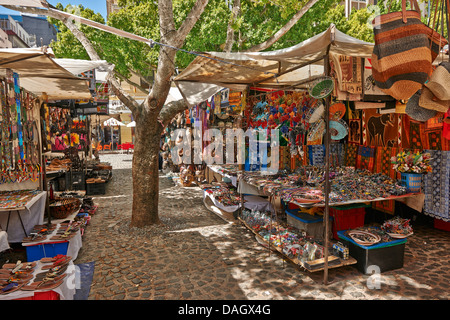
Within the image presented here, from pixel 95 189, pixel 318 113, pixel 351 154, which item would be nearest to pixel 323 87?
pixel 318 113

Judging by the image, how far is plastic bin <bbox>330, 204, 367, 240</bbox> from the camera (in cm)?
539

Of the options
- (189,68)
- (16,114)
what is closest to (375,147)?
(189,68)

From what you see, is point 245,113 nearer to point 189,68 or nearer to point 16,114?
point 189,68

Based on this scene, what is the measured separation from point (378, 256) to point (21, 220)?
5.83 meters

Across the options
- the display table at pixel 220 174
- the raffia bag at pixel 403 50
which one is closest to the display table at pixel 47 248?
the display table at pixel 220 174

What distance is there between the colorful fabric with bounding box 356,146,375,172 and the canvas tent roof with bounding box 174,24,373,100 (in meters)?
2.07

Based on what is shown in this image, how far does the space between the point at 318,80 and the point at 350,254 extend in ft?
8.65

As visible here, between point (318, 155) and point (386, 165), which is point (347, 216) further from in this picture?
point (318, 155)

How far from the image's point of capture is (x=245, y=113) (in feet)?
21.6

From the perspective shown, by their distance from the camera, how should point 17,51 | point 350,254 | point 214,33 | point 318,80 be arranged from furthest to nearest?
point 214,33 → point 350,254 → point 318,80 → point 17,51

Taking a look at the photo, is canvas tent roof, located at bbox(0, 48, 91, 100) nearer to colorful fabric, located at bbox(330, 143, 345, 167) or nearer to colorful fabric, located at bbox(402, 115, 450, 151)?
colorful fabric, located at bbox(330, 143, 345, 167)

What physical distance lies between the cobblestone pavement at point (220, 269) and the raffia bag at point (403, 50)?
2.63m

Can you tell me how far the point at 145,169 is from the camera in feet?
19.6

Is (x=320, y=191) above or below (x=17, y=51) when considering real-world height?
below
